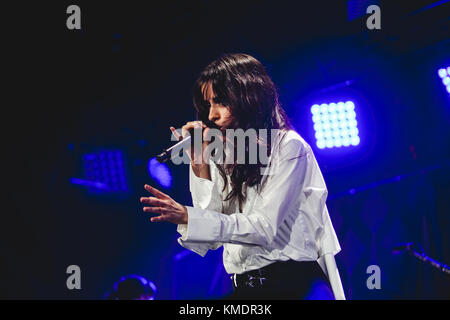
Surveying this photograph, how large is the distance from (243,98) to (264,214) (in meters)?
0.55

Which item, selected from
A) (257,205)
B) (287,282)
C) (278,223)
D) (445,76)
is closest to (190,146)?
(257,205)

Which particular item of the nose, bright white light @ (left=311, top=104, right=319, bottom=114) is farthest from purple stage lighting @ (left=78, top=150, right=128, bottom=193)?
the nose

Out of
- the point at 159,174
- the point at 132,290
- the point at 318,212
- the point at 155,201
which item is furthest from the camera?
the point at 159,174

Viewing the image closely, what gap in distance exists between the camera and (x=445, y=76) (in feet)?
12.3

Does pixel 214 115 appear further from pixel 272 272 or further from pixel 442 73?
pixel 442 73

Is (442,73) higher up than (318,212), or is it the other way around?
(442,73)

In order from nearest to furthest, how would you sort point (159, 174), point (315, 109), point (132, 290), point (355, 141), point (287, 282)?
point (287, 282), point (132, 290), point (355, 141), point (315, 109), point (159, 174)

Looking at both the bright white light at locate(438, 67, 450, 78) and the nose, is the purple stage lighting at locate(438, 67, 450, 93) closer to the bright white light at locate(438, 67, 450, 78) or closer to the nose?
the bright white light at locate(438, 67, 450, 78)

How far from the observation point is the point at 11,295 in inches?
138

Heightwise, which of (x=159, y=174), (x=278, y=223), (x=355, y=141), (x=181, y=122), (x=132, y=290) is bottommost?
(x=132, y=290)

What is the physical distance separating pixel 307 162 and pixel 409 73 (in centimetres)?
309

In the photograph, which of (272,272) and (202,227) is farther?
(272,272)
